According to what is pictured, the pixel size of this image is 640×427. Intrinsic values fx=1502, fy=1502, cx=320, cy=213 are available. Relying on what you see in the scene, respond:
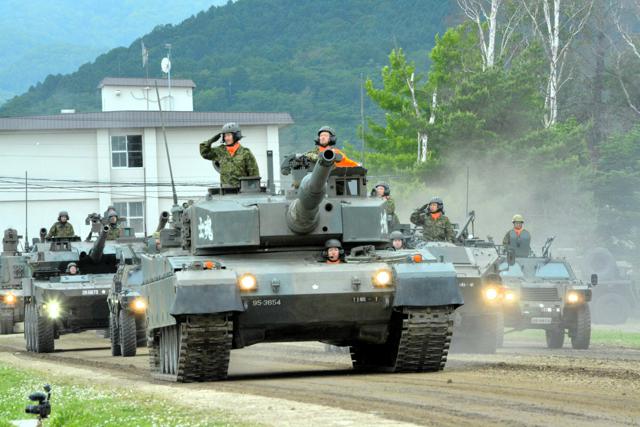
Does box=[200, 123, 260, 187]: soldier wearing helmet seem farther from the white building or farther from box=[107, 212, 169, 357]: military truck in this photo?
the white building

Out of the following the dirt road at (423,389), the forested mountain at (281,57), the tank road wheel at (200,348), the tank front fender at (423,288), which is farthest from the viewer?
the forested mountain at (281,57)

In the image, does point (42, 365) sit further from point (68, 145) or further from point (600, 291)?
point (68, 145)

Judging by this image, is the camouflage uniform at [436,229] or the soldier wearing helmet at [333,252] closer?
the soldier wearing helmet at [333,252]

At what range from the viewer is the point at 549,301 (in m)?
30.0

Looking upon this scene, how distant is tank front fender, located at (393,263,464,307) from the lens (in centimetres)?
1750

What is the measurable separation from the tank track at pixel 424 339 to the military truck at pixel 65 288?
38.7ft

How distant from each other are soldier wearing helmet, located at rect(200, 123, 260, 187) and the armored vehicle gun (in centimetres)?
924

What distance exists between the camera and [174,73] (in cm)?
11594

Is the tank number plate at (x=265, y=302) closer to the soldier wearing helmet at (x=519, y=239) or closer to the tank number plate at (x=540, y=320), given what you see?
the tank number plate at (x=540, y=320)

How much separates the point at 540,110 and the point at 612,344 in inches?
1331

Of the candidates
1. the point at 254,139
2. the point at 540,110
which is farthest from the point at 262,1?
the point at 540,110

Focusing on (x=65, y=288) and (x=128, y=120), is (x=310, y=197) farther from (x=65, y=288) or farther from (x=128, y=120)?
(x=128, y=120)

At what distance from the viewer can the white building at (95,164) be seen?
216 feet

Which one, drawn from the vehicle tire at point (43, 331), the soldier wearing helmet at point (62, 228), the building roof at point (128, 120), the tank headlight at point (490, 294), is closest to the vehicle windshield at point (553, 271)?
the tank headlight at point (490, 294)
